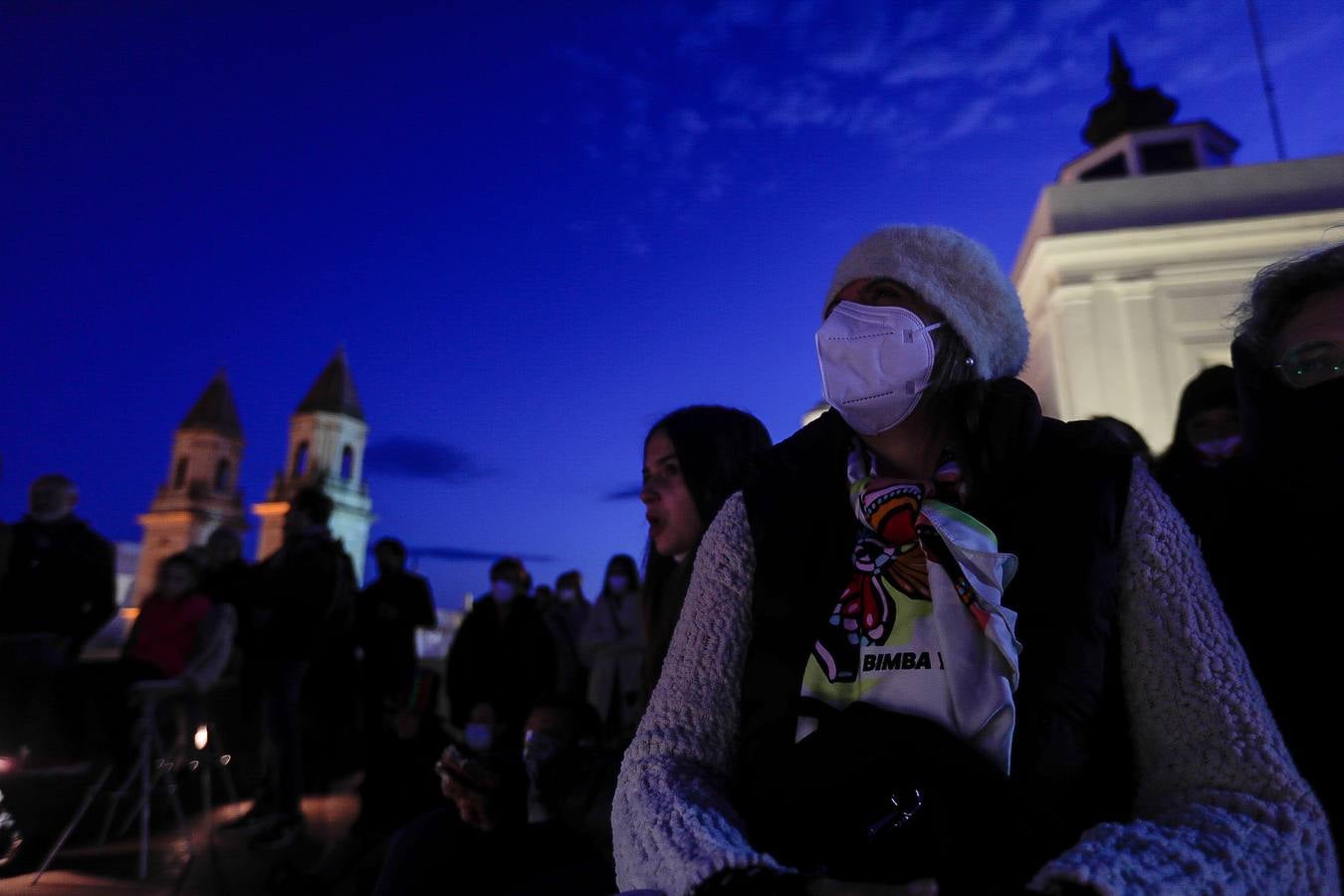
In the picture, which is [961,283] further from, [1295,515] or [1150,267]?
[1150,267]

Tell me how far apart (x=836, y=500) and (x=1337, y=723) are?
89cm

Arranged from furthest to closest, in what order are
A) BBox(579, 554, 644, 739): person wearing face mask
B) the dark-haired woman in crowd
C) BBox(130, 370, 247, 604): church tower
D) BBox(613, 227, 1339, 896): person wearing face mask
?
BBox(130, 370, 247, 604): church tower < BBox(579, 554, 644, 739): person wearing face mask < the dark-haired woman in crowd < BBox(613, 227, 1339, 896): person wearing face mask

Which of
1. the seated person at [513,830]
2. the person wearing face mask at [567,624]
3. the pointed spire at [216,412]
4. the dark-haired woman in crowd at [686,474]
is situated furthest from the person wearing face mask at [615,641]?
the pointed spire at [216,412]

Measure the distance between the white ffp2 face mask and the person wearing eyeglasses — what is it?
610mm

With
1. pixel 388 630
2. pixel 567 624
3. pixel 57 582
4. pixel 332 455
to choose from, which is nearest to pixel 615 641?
pixel 567 624

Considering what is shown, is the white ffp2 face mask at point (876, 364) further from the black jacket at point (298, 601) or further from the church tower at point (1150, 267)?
the church tower at point (1150, 267)

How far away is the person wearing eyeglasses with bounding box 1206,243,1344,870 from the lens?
1.43 meters

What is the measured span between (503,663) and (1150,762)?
169 inches

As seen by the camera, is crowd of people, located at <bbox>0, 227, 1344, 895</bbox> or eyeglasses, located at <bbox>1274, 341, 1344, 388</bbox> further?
eyeglasses, located at <bbox>1274, 341, 1344, 388</bbox>

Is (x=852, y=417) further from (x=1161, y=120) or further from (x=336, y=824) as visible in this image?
(x=1161, y=120)

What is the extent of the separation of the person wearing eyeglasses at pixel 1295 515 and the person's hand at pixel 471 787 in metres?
1.81

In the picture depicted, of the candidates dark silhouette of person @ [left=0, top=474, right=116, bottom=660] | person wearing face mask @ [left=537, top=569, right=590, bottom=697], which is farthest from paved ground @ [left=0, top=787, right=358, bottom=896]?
person wearing face mask @ [left=537, top=569, right=590, bottom=697]

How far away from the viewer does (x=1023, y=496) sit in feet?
4.49

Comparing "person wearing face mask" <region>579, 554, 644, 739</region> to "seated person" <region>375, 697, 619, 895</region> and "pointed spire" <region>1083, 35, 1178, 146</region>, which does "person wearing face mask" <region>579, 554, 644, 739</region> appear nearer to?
"seated person" <region>375, 697, 619, 895</region>
